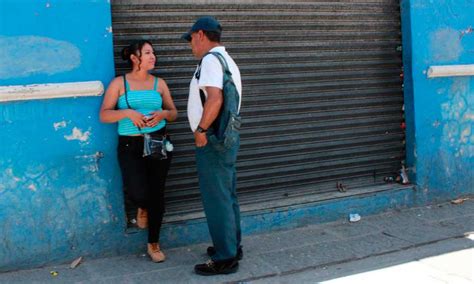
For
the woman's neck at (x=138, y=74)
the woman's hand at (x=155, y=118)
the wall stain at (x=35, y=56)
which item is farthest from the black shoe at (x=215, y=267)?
the wall stain at (x=35, y=56)

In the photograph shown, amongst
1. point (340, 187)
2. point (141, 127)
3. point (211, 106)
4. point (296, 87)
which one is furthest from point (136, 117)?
point (340, 187)

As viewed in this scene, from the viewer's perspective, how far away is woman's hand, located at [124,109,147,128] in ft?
14.0

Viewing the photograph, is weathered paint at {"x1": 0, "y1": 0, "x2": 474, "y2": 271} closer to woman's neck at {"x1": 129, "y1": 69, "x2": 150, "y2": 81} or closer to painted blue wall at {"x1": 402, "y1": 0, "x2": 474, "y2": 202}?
woman's neck at {"x1": 129, "y1": 69, "x2": 150, "y2": 81}

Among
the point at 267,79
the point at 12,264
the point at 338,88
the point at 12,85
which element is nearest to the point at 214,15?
the point at 267,79

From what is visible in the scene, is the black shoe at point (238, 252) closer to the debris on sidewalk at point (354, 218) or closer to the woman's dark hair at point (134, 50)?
the debris on sidewalk at point (354, 218)

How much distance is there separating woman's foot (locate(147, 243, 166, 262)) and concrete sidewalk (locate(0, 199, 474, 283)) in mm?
52

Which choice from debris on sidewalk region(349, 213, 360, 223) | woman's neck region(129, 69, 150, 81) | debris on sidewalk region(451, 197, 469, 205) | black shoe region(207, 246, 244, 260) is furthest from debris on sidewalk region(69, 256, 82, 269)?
debris on sidewalk region(451, 197, 469, 205)

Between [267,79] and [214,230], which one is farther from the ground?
[267,79]

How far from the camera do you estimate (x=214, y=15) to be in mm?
5113

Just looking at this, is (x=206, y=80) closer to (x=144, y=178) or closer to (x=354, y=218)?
(x=144, y=178)

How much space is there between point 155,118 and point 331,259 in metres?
1.84

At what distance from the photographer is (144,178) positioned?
14.3 ft

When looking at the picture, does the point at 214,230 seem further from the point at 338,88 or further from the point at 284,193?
the point at 338,88

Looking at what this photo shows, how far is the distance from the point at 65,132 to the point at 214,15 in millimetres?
1746
